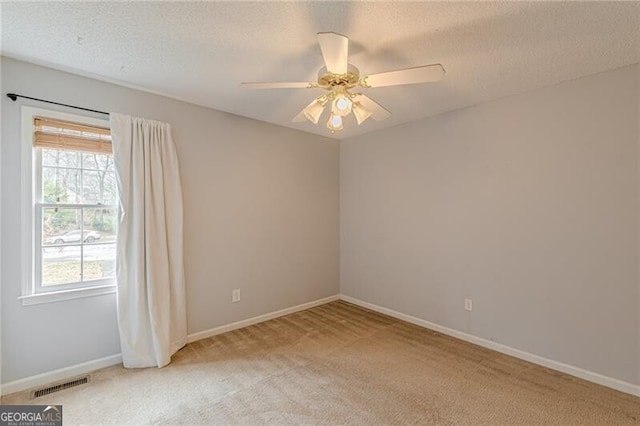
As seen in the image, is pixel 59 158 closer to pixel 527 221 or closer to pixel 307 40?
pixel 307 40

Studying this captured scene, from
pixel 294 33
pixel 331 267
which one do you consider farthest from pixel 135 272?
pixel 331 267

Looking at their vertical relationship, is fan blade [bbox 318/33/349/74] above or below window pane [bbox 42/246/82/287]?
above

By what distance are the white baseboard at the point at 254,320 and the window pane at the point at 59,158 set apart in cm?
189

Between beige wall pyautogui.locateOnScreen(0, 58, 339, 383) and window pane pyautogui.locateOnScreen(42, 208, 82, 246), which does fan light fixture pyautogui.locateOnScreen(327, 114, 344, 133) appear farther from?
window pane pyautogui.locateOnScreen(42, 208, 82, 246)

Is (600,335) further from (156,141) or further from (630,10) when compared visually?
(156,141)

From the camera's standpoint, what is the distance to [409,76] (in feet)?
Result: 5.60

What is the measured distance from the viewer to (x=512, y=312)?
110 inches

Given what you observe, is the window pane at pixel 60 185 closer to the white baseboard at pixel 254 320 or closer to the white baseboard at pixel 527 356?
the white baseboard at pixel 254 320

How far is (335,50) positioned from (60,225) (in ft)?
8.20

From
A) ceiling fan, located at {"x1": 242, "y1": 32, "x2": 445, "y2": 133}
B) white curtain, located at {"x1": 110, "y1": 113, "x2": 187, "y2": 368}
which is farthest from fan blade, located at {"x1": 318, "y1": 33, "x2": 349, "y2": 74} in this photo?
white curtain, located at {"x1": 110, "y1": 113, "x2": 187, "y2": 368}

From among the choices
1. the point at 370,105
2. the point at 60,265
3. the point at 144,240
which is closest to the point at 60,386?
the point at 60,265

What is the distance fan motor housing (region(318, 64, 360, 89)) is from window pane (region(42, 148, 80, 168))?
213 cm

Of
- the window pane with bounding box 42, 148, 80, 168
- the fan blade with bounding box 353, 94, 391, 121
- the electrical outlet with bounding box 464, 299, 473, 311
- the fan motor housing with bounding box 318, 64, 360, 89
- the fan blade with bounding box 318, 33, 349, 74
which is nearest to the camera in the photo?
the fan blade with bounding box 318, 33, 349, 74

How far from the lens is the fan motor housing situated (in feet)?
5.94
